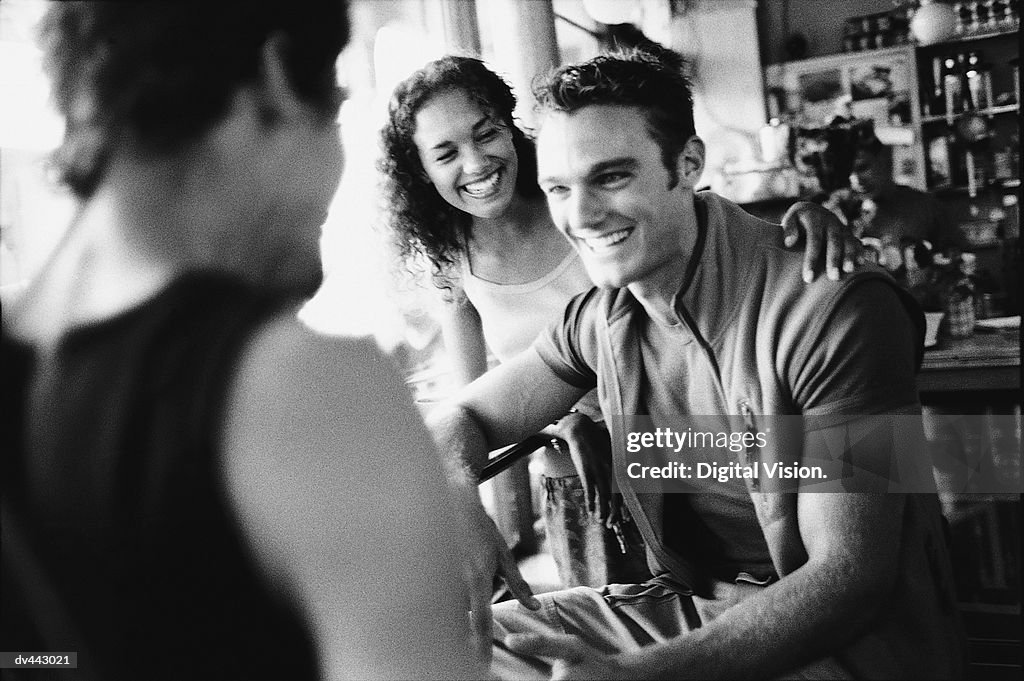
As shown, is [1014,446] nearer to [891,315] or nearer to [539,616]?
[891,315]

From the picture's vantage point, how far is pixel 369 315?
132cm

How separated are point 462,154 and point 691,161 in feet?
0.96

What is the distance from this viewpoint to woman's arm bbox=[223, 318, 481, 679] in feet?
4.12

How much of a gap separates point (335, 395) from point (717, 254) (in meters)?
0.51

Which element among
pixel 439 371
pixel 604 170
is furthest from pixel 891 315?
pixel 439 371

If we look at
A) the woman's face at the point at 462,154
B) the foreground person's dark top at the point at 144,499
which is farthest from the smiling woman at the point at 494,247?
the foreground person's dark top at the point at 144,499

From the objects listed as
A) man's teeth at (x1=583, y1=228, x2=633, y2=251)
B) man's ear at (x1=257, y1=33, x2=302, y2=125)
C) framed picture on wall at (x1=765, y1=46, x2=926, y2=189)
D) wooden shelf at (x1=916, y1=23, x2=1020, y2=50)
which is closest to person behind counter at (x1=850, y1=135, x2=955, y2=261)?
framed picture on wall at (x1=765, y1=46, x2=926, y2=189)

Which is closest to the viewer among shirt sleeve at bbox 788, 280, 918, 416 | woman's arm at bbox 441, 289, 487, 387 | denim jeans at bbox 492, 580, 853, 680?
shirt sleeve at bbox 788, 280, 918, 416

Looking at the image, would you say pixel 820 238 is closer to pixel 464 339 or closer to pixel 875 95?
pixel 875 95

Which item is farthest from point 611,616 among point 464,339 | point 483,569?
point 464,339

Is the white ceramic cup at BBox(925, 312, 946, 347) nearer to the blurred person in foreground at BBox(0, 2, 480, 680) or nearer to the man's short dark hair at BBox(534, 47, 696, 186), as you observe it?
the man's short dark hair at BBox(534, 47, 696, 186)

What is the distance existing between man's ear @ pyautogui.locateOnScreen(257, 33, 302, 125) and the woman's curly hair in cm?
14

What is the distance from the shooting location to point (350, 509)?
4.15 feet

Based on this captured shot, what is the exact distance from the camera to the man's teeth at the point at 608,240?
1146 mm
